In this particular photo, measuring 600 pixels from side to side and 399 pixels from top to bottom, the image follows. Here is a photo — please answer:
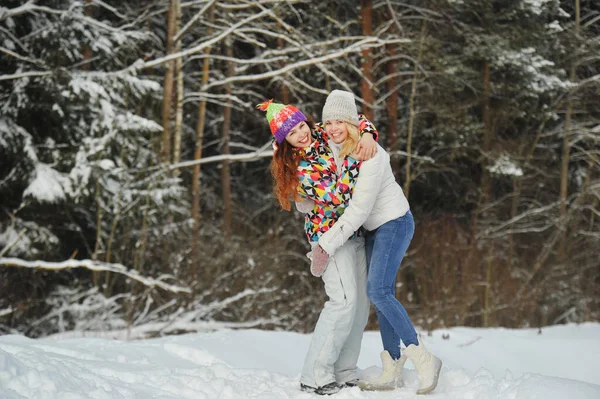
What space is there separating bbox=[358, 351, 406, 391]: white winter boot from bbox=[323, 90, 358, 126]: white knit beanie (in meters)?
1.34

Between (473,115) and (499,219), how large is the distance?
2813 mm

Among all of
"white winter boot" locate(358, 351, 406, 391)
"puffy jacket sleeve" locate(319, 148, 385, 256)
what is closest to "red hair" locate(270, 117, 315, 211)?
"puffy jacket sleeve" locate(319, 148, 385, 256)

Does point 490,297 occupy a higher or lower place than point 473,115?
lower

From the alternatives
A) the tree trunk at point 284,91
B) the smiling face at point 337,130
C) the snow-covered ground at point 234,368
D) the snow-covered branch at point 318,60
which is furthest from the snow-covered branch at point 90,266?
the tree trunk at point 284,91

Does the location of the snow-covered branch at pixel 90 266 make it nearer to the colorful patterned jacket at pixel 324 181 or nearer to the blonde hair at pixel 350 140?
the colorful patterned jacket at pixel 324 181

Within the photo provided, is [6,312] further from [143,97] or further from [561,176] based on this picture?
[561,176]

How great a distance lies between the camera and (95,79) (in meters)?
10.5

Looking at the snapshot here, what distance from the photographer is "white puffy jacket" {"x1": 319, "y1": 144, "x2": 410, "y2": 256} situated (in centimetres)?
386

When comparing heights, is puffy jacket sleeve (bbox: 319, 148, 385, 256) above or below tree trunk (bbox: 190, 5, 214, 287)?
above

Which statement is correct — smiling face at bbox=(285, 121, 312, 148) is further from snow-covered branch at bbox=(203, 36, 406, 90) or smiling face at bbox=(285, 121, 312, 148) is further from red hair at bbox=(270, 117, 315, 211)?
snow-covered branch at bbox=(203, 36, 406, 90)

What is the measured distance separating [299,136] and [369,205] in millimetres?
561

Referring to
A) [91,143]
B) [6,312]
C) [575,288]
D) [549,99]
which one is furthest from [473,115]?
[6,312]

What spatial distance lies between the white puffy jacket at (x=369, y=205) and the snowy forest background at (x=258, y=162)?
17.6 feet

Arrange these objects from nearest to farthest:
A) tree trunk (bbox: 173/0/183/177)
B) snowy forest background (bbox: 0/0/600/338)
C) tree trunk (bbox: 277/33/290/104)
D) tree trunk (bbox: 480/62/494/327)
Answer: snowy forest background (bbox: 0/0/600/338) < tree trunk (bbox: 173/0/183/177) < tree trunk (bbox: 277/33/290/104) < tree trunk (bbox: 480/62/494/327)
